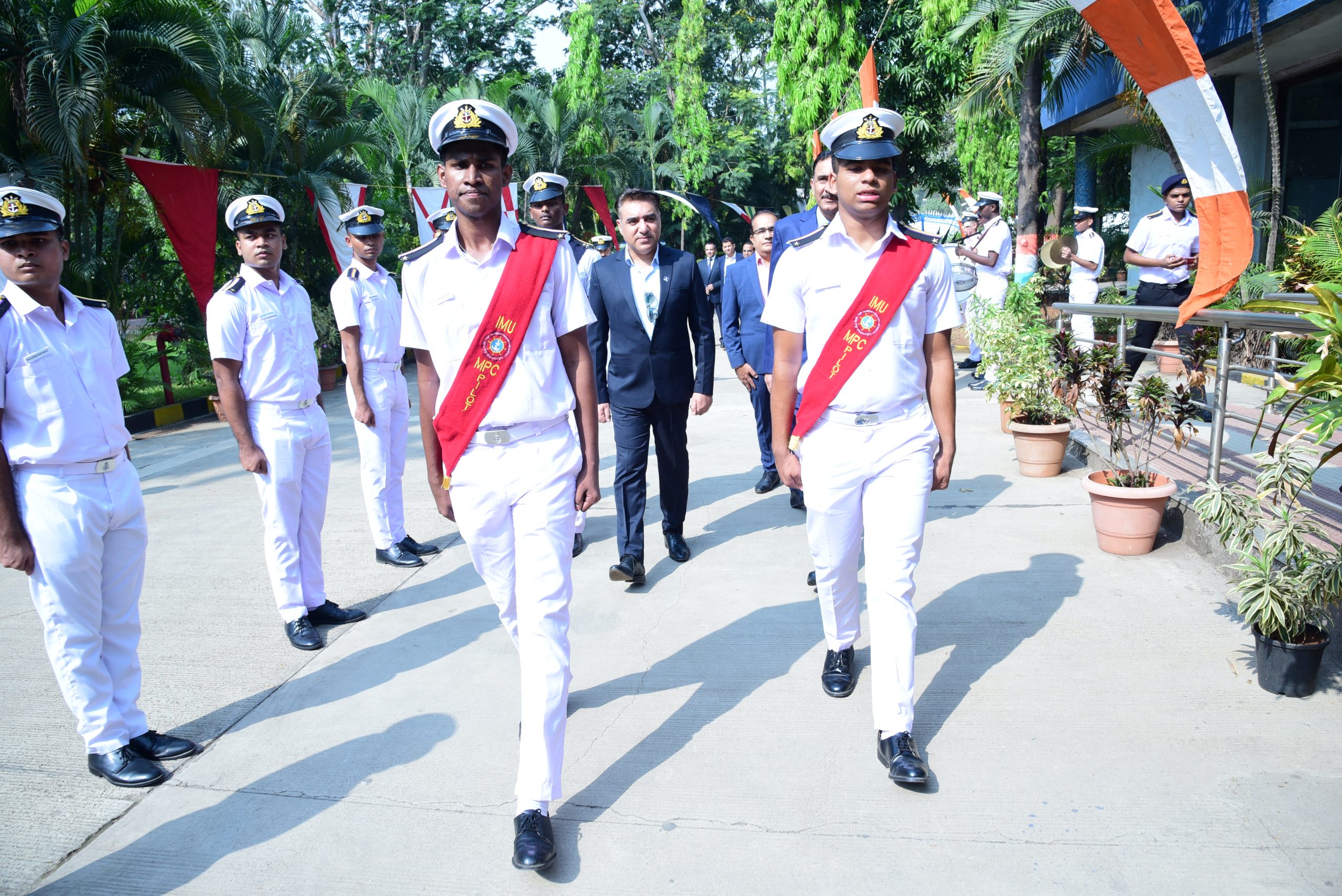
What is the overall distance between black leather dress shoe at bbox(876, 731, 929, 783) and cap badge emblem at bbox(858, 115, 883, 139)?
1.97 m

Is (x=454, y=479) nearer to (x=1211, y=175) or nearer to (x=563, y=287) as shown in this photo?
→ (x=563, y=287)

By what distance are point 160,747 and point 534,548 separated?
1.77 metres

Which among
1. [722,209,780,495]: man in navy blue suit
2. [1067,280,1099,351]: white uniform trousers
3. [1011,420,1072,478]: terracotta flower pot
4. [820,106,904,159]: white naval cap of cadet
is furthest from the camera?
[1067,280,1099,351]: white uniform trousers

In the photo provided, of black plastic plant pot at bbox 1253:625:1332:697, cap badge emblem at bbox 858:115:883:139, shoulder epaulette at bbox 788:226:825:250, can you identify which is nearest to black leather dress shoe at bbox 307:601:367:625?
shoulder epaulette at bbox 788:226:825:250

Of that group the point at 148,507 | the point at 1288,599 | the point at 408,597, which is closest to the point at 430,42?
the point at 148,507

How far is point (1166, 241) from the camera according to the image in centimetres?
764

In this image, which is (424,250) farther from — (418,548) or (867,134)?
Answer: (418,548)

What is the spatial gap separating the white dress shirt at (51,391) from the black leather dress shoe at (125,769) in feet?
3.44

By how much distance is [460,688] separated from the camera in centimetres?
389

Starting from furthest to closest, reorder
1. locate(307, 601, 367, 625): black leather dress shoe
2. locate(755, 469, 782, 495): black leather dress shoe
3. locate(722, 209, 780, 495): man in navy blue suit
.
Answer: locate(755, 469, 782, 495): black leather dress shoe
locate(722, 209, 780, 495): man in navy blue suit
locate(307, 601, 367, 625): black leather dress shoe

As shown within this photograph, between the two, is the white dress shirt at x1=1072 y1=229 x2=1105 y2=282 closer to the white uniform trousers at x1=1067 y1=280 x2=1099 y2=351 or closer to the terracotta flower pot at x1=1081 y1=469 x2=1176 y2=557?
the white uniform trousers at x1=1067 y1=280 x2=1099 y2=351

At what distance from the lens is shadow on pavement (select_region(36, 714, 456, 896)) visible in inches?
110

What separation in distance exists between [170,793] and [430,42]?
34787mm

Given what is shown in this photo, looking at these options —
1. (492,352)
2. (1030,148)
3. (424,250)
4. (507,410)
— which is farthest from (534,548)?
(1030,148)
